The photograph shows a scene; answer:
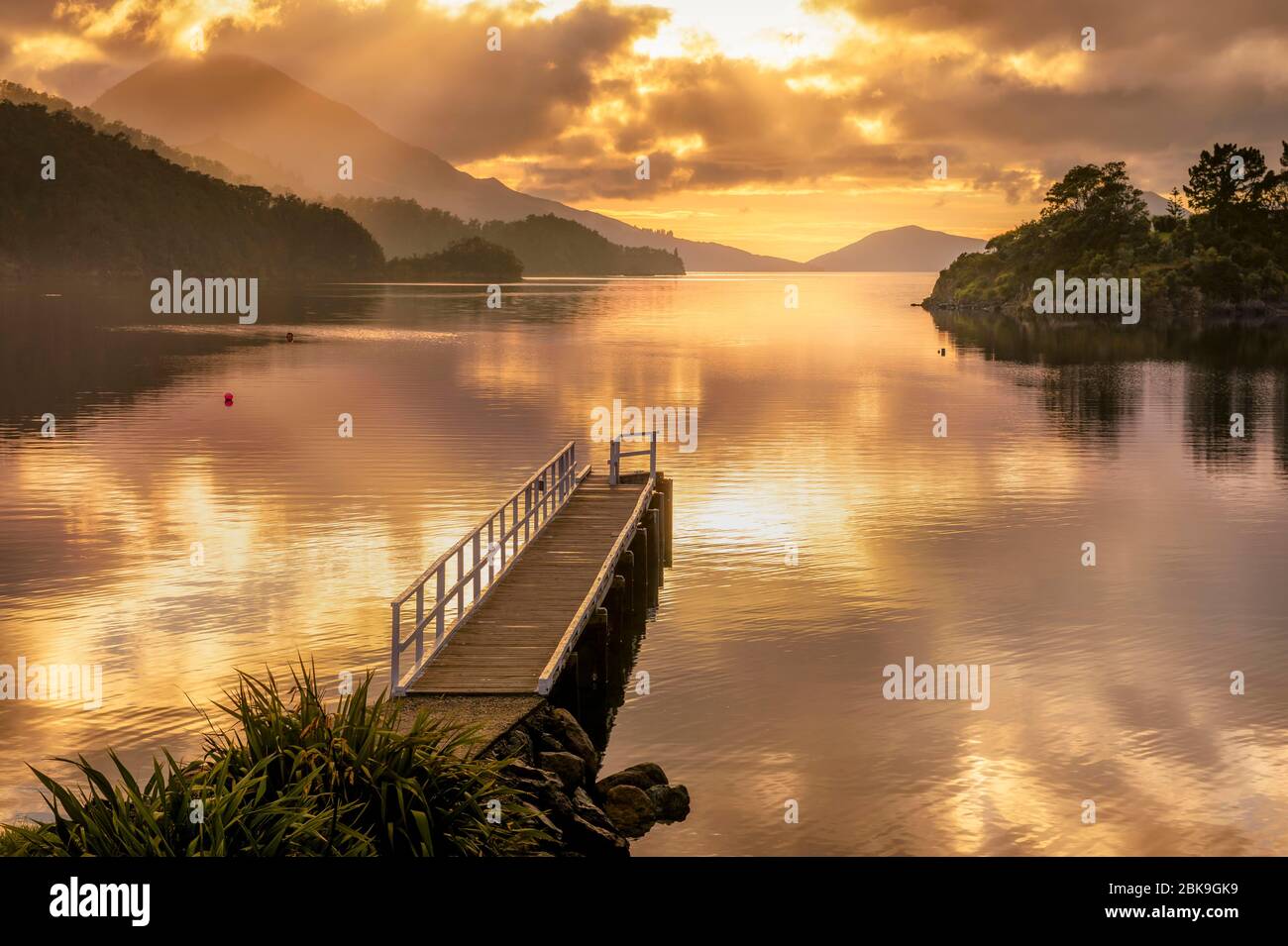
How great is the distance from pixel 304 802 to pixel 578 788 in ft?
23.7

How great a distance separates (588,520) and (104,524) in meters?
17.3

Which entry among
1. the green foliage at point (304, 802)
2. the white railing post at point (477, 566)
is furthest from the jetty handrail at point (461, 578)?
the green foliage at point (304, 802)

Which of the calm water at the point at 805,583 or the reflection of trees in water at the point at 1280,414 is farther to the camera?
the reflection of trees in water at the point at 1280,414

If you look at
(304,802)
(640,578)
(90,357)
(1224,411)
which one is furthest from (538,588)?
(90,357)

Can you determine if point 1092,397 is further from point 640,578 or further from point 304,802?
point 304,802

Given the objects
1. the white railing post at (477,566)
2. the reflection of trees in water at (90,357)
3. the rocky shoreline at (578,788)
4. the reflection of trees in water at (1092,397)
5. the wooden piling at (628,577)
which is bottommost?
the rocky shoreline at (578,788)

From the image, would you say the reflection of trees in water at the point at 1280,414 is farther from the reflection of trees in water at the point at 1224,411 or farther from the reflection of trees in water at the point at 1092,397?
the reflection of trees in water at the point at 1092,397

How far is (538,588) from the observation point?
3103 cm

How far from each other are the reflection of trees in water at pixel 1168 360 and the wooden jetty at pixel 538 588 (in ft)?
116

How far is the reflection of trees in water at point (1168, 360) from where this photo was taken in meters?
76.2

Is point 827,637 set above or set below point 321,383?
below
